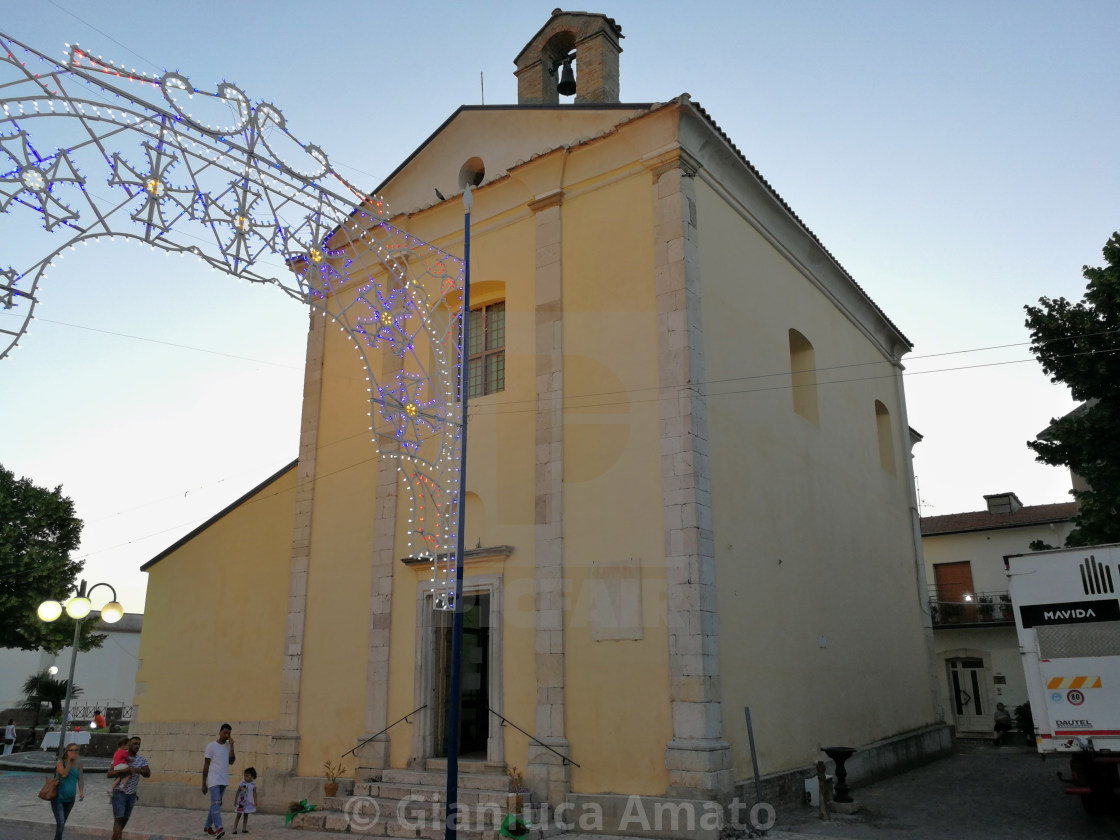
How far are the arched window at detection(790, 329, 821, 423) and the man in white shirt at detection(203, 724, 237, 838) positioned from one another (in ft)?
33.5

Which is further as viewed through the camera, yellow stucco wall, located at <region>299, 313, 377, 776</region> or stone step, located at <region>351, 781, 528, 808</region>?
yellow stucco wall, located at <region>299, 313, 377, 776</region>

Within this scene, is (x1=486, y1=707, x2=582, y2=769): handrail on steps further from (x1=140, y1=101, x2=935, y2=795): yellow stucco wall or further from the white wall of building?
the white wall of building

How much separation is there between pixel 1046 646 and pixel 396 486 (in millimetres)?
9029

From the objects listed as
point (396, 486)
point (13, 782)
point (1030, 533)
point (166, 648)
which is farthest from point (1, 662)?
point (1030, 533)

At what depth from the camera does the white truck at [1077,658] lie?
9.18 metres

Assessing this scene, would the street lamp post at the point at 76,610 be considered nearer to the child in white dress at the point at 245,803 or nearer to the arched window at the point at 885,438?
the child in white dress at the point at 245,803

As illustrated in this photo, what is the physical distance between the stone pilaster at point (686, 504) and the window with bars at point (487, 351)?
314 centimetres

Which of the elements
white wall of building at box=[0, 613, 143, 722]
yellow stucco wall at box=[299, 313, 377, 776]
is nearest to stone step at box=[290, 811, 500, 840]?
yellow stucco wall at box=[299, 313, 377, 776]

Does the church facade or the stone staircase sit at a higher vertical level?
the church facade

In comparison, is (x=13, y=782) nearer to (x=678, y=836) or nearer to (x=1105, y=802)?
(x=678, y=836)

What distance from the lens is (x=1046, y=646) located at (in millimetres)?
9664

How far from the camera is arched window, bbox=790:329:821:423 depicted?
1495cm

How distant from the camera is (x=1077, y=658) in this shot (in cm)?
941

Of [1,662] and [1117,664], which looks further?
[1,662]
